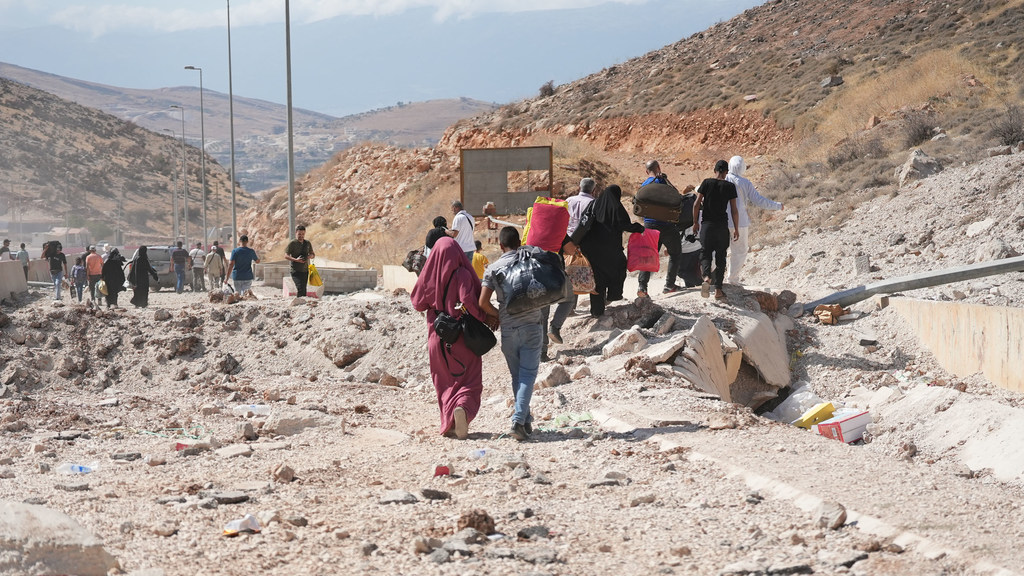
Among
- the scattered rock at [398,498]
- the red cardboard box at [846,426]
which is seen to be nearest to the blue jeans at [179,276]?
the red cardboard box at [846,426]

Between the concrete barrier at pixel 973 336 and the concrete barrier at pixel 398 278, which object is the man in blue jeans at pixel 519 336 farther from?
the concrete barrier at pixel 398 278

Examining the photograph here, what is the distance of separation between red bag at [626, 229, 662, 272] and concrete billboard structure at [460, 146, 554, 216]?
11184 millimetres

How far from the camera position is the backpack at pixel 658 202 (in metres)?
11.1

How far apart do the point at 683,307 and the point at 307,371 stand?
15.1 feet

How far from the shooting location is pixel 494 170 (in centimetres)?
2277

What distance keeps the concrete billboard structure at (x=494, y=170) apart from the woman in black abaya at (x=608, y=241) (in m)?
11.8

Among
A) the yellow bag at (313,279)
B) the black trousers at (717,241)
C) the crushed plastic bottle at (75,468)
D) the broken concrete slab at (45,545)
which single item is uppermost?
the black trousers at (717,241)

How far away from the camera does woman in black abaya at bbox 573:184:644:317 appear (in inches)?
400

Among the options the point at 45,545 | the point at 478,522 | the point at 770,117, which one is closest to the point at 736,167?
the point at 478,522

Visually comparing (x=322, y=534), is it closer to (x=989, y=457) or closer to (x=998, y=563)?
(x=998, y=563)

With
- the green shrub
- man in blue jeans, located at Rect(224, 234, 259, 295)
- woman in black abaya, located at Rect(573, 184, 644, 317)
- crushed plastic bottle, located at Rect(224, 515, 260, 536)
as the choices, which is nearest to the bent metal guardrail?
woman in black abaya, located at Rect(573, 184, 644, 317)

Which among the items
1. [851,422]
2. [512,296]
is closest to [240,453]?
[512,296]

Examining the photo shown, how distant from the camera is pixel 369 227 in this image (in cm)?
4022

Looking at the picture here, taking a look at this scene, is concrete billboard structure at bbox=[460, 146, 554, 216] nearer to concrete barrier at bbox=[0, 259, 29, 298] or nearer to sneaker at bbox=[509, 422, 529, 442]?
concrete barrier at bbox=[0, 259, 29, 298]
